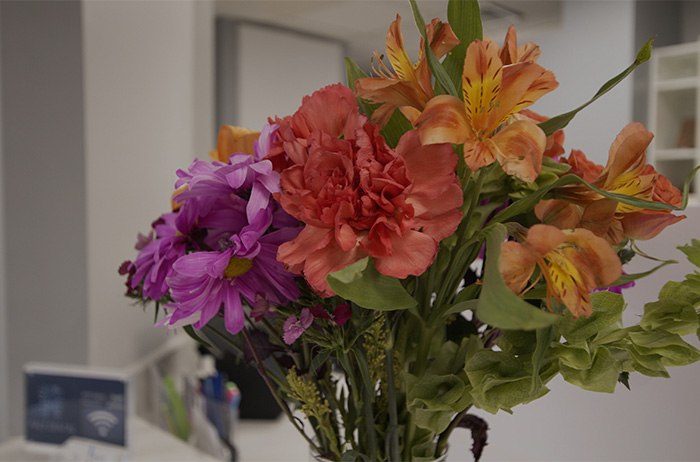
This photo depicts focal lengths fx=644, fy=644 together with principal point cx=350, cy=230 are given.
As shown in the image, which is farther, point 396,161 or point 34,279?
point 34,279

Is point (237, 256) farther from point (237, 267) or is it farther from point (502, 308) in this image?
point (502, 308)

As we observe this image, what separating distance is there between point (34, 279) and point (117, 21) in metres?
0.71

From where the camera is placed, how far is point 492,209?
42 centimetres

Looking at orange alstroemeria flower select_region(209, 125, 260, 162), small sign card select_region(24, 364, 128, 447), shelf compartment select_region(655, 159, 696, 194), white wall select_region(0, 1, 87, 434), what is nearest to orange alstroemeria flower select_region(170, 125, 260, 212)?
orange alstroemeria flower select_region(209, 125, 260, 162)

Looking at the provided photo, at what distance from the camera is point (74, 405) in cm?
123

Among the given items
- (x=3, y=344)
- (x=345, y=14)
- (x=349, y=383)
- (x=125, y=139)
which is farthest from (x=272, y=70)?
(x=349, y=383)

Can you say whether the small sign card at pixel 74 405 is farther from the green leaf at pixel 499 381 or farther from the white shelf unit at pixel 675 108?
the white shelf unit at pixel 675 108

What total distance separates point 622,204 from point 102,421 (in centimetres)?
110

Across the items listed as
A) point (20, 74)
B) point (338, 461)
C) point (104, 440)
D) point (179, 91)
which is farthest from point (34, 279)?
point (338, 461)

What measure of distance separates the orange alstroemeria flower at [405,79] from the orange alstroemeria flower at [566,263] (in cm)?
11

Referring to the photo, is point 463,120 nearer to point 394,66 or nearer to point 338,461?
point 394,66

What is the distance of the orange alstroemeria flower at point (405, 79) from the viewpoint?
367 millimetres

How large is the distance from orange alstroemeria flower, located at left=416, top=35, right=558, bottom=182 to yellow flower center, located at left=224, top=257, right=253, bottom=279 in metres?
0.14

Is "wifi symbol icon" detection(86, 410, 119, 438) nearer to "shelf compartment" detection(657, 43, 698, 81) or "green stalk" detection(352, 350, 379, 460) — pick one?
"green stalk" detection(352, 350, 379, 460)
